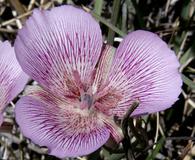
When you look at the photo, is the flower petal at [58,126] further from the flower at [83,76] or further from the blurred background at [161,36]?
the blurred background at [161,36]

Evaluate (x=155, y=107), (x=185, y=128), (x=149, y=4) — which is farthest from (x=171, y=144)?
(x=155, y=107)

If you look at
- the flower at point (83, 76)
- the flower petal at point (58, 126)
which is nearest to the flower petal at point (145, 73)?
the flower at point (83, 76)

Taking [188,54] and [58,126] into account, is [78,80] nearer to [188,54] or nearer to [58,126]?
[58,126]

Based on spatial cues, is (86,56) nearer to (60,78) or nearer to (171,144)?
(60,78)

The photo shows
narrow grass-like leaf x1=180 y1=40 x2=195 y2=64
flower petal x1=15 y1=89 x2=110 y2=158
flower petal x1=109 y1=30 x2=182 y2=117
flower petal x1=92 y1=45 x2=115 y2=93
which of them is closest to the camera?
flower petal x1=15 y1=89 x2=110 y2=158

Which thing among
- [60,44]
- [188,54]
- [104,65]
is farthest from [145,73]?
[188,54]

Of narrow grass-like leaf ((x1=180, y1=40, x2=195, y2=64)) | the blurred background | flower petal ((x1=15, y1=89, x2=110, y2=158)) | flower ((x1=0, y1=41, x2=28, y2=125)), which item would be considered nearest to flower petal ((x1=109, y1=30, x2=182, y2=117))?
flower petal ((x1=15, y1=89, x2=110, y2=158))

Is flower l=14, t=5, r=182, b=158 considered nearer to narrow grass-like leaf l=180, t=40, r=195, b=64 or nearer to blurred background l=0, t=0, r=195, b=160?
blurred background l=0, t=0, r=195, b=160
